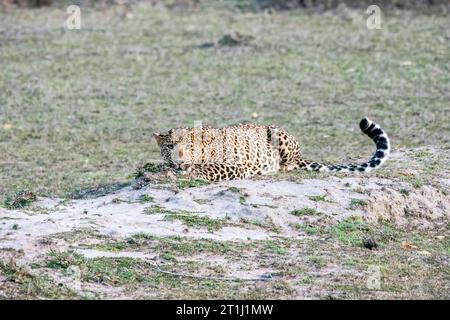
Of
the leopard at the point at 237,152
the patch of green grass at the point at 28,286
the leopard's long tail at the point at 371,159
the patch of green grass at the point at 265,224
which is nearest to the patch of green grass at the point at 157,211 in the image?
the patch of green grass at the point at 265,224

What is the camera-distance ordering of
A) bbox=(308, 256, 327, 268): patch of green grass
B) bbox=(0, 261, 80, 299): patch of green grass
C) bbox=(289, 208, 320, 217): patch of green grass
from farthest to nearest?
bbox=(289, 208, 320, 217): patch of green grass < bbox=(308, 256, 327, 268): patch of green grass < bbox=(0, 261, 80, 299): patch of green grass

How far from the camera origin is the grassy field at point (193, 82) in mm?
13328

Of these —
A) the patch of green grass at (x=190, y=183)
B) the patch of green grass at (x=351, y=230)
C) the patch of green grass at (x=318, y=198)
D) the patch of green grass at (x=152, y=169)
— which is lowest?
the patch of green grass at (x=351, y=230)

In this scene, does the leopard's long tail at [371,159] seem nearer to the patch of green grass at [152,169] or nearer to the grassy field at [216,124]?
the grassy field at [216,124]

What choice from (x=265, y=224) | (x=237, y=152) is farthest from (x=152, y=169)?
(x=265, y=224)

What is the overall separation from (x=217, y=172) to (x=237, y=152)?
34 centimetres

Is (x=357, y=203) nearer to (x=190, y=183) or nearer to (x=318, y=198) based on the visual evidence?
(x=318, y=198)

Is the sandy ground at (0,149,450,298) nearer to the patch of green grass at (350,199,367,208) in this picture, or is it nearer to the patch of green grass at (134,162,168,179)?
the patch of green grass at (350,199,367,208)

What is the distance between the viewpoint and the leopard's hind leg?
31.9 ft

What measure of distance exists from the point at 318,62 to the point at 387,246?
30.8ft

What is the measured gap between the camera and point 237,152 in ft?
33.1

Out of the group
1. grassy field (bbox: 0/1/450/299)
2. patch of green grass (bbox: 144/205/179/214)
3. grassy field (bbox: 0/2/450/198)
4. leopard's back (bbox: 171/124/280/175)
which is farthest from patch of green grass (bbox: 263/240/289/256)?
grassy field (bbox: 0/2/450/198)

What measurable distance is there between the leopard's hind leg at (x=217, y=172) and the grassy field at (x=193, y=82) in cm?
203
